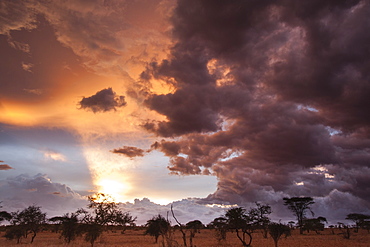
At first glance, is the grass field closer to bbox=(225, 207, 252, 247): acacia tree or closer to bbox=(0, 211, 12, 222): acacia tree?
bbox=(225, 207, 252, 247): acacia tree

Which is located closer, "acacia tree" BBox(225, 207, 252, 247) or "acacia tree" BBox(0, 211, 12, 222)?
"acacia tree" BBox(225, 207, 252, 247)

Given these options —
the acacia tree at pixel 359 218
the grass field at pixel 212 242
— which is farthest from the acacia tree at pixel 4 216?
the acacia tree at pixel 359 218

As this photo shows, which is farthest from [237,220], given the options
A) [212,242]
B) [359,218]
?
[359,218]

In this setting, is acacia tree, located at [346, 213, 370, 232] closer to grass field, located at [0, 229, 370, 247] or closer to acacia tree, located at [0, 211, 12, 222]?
grass field, located at [0, 229, 370, 247]

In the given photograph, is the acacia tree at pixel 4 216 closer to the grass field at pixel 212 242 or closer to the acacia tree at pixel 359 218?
the grass field at pixel 212 242

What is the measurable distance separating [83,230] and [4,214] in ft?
231

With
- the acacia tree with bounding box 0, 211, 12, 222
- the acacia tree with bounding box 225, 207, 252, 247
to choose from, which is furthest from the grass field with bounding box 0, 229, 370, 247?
the acacia tree with bounding box 0, 211, 12, 222

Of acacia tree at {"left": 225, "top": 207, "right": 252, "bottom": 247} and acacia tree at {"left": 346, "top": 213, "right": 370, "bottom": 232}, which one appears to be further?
acacia tree at {"left": 346, "top": 213, "right": 370, "bottom": 232}

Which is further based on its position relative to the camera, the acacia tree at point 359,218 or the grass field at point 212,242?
the acacia tree at point 359,218

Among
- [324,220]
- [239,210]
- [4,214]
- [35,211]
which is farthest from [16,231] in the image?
[324,220]

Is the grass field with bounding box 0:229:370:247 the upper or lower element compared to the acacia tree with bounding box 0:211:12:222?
lower

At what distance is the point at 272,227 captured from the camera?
37.1 m

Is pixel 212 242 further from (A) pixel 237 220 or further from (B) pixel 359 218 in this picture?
(B) pixel 359 218

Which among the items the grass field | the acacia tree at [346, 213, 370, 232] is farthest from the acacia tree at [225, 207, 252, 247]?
the acacia tree at [346, 213, 370, 232]
